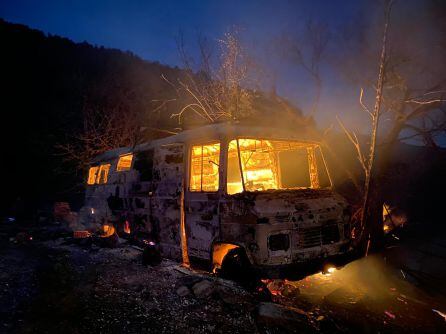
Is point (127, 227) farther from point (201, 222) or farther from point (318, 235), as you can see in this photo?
point (318, 235)

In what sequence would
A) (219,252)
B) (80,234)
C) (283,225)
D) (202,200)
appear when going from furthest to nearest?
(80,234) → (202,200) → (219,252) → (283,225)

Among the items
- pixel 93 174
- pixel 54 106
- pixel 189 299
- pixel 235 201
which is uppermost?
pixel 54 106

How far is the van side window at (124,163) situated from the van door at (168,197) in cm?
152

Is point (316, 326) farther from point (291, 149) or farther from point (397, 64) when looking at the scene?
point (397, 64)

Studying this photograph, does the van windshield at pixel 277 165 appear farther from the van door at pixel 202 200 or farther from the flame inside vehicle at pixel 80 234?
the flame inside vehicle at pixel 80 234

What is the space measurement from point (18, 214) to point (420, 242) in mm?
16798

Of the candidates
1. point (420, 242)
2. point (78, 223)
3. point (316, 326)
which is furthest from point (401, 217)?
point (78, 223)

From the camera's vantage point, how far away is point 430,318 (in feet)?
17.1

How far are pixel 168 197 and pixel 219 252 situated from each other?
5.07ft

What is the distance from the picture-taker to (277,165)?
6754 millimetres

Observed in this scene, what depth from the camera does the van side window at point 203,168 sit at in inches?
211

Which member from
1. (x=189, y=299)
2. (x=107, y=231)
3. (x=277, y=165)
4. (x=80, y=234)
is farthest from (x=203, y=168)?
(x=80, y=234)

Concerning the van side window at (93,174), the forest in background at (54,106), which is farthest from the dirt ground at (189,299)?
the forest in background at (54,106)

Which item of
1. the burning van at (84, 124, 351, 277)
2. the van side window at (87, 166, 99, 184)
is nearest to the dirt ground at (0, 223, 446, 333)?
the burning van at (84, 124, 351, 277)
